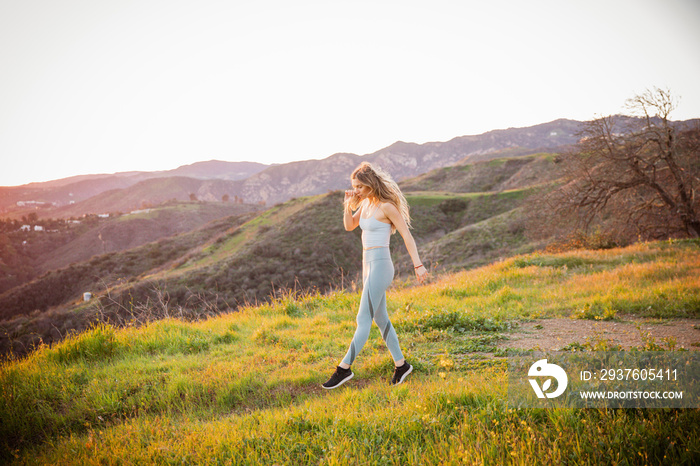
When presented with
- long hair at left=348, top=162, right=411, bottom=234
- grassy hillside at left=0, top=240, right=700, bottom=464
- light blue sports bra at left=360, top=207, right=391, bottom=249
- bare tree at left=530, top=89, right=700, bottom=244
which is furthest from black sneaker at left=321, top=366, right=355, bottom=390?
bare tree at left=530, top=89, right=700, bottom=244

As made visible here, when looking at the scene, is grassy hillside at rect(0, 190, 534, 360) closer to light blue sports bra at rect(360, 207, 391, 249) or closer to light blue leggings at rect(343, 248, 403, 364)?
light blue leggings at rect(343, 248, 403, 364)

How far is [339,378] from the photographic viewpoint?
15.2ft

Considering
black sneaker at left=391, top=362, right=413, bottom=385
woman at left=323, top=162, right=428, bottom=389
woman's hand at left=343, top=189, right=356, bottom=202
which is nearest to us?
black sneaker at left=391, top=362, right=413, bottom=385

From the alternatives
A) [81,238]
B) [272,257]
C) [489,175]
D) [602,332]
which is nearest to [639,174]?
[602,332]

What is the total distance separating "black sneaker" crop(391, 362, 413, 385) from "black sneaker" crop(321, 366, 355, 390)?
2.00ft

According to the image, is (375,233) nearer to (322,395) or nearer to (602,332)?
(322,395)

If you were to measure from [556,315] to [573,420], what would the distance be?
4.91 metres

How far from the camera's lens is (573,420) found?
2965 millimetres

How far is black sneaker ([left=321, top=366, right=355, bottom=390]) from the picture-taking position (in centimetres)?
457

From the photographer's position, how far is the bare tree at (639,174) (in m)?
16.3

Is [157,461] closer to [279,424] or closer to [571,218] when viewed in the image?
[279,424]

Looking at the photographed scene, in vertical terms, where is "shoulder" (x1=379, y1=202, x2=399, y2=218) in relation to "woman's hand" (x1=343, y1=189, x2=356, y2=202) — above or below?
below

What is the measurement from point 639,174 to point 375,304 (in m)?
19.1

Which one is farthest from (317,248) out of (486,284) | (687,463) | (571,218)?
(687,463)
